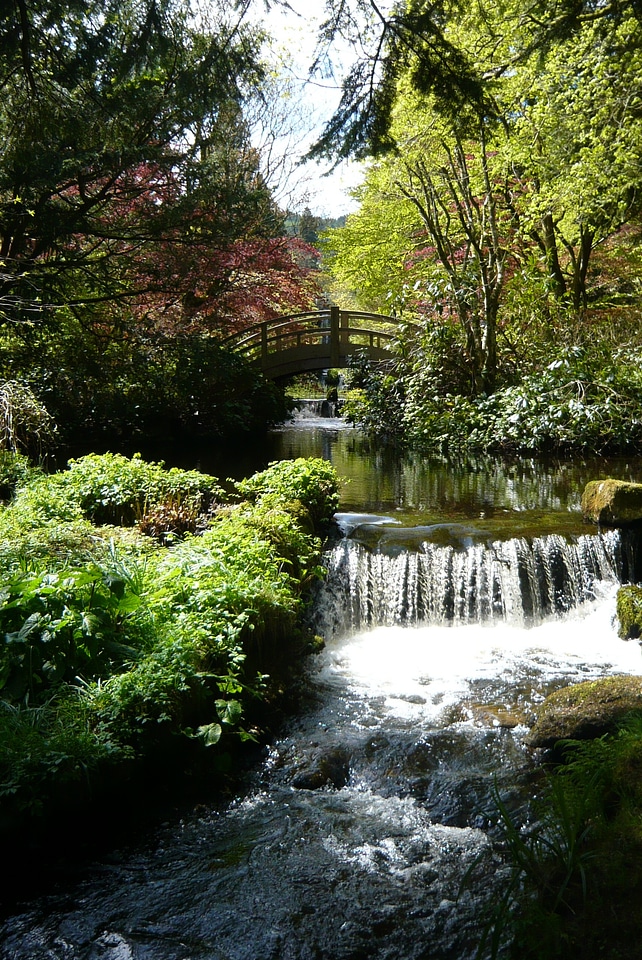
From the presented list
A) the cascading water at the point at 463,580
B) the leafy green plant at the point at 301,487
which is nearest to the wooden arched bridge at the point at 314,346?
the leafy green plant at the point at 301,487

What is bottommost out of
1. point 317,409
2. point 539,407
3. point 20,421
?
point 20,421

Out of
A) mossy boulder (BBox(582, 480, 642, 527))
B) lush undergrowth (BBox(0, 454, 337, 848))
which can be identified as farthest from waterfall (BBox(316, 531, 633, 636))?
lush undergrowth (BBox(0, 454, 337, 848))

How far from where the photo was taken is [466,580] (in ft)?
25.3

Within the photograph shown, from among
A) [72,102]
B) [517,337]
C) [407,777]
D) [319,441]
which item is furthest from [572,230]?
[407,777]

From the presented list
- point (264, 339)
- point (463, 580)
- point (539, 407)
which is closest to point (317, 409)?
point (264, 339)

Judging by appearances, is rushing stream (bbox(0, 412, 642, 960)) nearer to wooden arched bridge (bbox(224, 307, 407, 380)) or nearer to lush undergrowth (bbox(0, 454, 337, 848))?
lush undergrowth (bbox(0, 454, 337, 848))

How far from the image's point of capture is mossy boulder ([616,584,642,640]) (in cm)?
693

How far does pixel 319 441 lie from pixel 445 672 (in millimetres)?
12180

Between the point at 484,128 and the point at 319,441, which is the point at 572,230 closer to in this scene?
the point at 319,441

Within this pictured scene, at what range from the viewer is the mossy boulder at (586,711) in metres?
4.44

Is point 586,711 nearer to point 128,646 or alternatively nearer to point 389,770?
point 389,770

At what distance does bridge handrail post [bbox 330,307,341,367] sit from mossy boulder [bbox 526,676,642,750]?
17945mm

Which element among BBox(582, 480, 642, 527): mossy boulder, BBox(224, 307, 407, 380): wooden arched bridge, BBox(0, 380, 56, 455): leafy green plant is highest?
BBox(224, 307, 407, 380): wooden arched bridge

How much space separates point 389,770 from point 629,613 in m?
3.43
